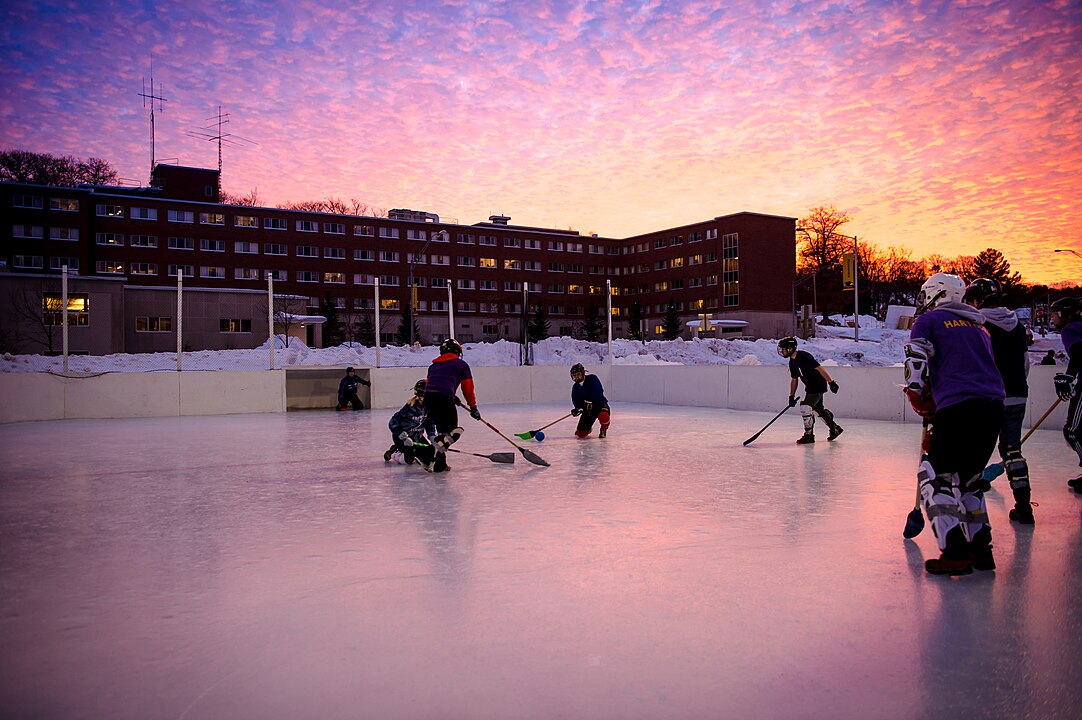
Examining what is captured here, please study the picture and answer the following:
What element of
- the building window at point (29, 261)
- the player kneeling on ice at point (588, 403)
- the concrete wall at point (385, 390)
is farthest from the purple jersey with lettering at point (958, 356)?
the building window at point (29, 261)

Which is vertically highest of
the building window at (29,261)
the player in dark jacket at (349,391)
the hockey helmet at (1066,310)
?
the building window at (29,261)

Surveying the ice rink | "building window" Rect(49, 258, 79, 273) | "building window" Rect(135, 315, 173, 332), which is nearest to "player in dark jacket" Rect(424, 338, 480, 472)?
the ice rink

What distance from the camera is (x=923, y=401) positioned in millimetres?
4680

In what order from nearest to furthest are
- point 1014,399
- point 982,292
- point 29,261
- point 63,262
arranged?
point 982,292 → point 1014,399 → point 29,261 → point 63,262

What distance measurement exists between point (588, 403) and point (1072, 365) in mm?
6926

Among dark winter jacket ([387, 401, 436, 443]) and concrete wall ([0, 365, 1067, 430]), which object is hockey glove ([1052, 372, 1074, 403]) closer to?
dark winter jacket ([387, 401, 436, 443])

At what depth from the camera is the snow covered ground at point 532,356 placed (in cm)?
1953

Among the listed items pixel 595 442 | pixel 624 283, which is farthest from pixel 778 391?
pixel 624 283

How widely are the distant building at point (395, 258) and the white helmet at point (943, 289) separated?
122 ft

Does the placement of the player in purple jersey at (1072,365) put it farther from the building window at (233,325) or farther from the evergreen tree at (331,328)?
the evergreen tree at (331,328)

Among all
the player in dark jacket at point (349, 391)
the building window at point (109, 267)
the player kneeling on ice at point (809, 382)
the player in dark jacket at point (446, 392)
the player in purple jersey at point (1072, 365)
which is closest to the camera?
the player in purple jersey at point (1072, 365)

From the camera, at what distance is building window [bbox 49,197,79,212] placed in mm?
51438

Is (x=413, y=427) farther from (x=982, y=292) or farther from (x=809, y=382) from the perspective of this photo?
(x=982, y=292)

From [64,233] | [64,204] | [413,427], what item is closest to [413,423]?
[413,427]
